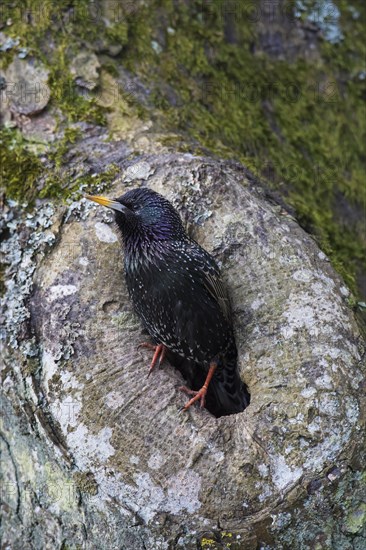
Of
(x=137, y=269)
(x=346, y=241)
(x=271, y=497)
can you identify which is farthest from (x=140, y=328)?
Answer: (x=346, y=241)

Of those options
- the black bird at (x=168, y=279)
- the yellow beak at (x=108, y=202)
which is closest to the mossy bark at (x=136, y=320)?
the black bird at (x=168, y=279)

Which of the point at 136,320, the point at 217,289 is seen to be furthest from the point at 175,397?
the point at 217,289

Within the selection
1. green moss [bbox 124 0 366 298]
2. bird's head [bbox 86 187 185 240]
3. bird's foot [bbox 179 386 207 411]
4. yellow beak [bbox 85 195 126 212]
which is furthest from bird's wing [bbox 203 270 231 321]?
green moss [bbox 124 0 366 298]

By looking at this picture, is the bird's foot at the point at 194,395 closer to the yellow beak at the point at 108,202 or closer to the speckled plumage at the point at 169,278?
the speckled plumage at the point at 169,278

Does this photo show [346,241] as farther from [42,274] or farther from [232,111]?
[42,274]

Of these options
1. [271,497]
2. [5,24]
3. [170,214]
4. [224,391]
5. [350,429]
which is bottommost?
[224,391]

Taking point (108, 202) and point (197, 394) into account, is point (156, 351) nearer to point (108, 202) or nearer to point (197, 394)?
point (197, 394)

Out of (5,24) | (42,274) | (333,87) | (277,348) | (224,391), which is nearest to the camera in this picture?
(277,348)
